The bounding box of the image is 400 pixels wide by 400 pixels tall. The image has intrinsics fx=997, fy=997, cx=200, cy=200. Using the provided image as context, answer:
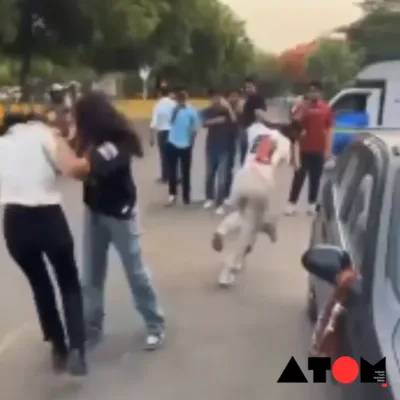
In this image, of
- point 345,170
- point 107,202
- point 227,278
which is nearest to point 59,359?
point 107,202

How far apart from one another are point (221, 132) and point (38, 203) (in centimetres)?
789

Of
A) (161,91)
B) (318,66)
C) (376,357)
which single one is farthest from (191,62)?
(376,357)

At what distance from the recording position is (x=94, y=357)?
656 centimetres

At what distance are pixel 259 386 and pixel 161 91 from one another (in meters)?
10.6

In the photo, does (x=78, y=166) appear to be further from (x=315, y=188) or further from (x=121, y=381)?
(x=315, y=188)

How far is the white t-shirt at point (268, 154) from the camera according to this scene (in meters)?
8.34

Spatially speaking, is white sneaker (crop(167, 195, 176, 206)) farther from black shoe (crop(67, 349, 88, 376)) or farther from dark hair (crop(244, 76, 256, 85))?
black shoe (crop(67, 349, 88, 376))

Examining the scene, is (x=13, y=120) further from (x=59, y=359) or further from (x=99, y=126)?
(x=59, y=359)

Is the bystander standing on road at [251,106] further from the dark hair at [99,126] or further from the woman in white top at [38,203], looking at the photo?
the woman in white top at [38,203]

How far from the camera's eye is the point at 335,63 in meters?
56.5

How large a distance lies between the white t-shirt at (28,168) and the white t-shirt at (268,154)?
2809 mm

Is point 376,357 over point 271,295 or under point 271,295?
over

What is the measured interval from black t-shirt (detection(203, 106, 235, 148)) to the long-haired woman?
702 cm

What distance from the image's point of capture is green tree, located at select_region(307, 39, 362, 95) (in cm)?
5528
